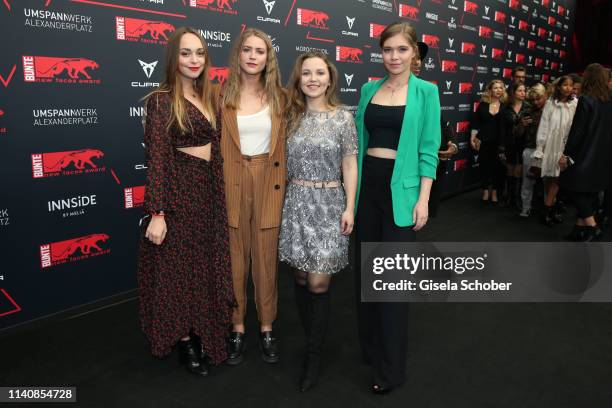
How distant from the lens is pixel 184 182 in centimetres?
235

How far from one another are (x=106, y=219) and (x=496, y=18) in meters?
7.07

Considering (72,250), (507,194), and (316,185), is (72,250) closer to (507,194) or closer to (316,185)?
(316,185)

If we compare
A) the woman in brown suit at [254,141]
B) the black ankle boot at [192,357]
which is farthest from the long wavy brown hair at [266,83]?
the black ankle boot at [192,357]

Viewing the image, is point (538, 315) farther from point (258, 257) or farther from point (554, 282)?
point (258, 257)

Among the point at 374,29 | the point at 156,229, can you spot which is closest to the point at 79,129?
the point at 156,229

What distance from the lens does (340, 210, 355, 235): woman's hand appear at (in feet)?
7.64

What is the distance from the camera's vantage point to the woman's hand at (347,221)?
233cm

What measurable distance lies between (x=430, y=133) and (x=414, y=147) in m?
0.09

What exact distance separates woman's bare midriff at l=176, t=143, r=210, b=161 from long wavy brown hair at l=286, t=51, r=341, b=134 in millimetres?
420

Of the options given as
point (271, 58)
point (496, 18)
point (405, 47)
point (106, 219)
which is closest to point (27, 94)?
point (106, 219)

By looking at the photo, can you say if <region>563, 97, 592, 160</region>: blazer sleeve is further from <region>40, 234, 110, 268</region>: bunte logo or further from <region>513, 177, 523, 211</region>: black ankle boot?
<region>40, 234, 110, 268</region>: bunte logo

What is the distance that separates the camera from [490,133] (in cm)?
625

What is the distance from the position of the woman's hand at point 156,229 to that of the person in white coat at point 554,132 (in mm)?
4374

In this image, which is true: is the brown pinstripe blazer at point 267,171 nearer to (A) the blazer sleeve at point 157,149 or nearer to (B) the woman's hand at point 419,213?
(A) the blazer sleeve at point 157,149
